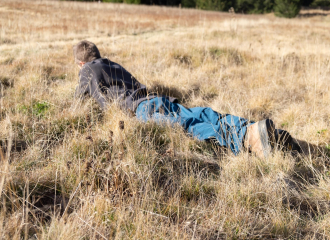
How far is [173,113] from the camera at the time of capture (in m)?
2.79

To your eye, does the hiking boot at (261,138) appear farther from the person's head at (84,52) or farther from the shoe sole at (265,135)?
the person's head at (84,52)

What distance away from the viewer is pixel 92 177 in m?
1.78

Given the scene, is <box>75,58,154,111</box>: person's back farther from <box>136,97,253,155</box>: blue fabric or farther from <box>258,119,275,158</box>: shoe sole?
<box>258,119,275,158</box>: shoe sole

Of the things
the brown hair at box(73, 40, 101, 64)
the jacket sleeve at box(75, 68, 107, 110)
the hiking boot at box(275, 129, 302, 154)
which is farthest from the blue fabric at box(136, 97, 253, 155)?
the brown hair at box(73, 40, 101, 64)

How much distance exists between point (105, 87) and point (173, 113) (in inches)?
33.6

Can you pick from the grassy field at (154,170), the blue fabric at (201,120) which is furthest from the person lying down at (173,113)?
the grassy field at (154,170)

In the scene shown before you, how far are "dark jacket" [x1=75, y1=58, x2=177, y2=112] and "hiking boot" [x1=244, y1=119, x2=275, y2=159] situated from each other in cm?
101

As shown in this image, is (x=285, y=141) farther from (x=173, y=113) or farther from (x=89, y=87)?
(x=89, y=87)

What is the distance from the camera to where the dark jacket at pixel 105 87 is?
289 centimetres

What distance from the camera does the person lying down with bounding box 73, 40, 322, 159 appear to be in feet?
7.43

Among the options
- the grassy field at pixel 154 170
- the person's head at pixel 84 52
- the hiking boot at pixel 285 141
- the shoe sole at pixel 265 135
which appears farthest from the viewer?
the person's head at pixel 84 52

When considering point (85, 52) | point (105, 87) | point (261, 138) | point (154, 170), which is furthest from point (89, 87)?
point (261, 138)

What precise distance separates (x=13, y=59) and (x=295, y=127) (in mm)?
4978

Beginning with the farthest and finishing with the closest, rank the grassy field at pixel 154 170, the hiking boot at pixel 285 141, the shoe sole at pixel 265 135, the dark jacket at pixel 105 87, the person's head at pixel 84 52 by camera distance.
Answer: the person's head at pixel 84 52 → the dark jacket at pixel 105 87 → the hiking boot at pixel 285 141 → the shoe sole at pixel 265 135 → the grassy field at pixel 154 170
